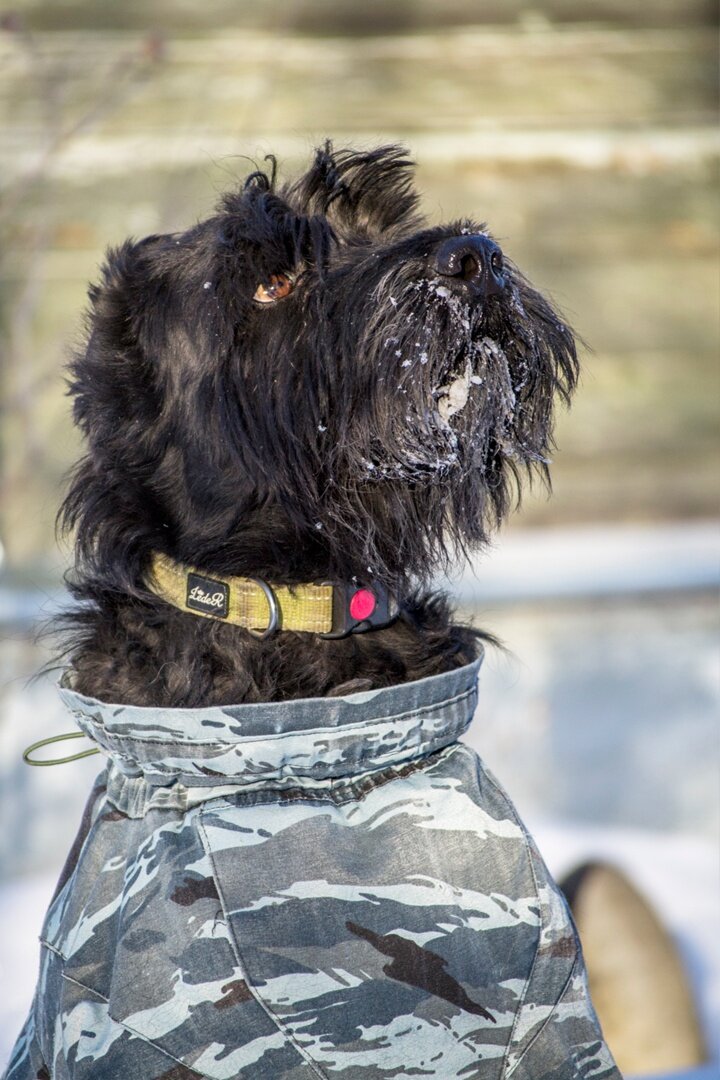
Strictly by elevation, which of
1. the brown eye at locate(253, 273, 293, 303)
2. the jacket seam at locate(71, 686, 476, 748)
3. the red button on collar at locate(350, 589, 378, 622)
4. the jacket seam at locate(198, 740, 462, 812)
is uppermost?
the brown eye at locate(253, 273, 293, 303)

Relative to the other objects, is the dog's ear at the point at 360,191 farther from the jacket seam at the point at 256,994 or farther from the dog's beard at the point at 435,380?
the jacket seam at the point at 256,994

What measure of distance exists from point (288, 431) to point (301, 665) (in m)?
0.35

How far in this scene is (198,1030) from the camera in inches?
51.8

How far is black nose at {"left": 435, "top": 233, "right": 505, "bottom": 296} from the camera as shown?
1509 mm

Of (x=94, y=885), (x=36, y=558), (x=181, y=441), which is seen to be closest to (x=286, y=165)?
(x=36, y=558)

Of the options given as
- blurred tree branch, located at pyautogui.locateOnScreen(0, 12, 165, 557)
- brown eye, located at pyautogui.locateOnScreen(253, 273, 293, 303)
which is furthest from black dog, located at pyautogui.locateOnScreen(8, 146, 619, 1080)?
blurred tree branch, located at pyautogui.locateOnScreen(0, 12, 165, 557)

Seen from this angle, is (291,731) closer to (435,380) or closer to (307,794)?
(307,794)

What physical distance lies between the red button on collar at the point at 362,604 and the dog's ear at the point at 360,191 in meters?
0.61

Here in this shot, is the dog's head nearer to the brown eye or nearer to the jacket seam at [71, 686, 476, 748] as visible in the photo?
the brown eye

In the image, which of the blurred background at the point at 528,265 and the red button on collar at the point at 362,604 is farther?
the blurred background at the point at 528,265

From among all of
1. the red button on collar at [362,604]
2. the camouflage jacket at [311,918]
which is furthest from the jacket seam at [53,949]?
the red button on collar at [362,604]

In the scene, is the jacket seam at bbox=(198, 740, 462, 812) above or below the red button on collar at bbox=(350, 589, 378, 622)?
below

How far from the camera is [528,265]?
5363 millimetres

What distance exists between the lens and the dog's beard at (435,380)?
4.98 feet
